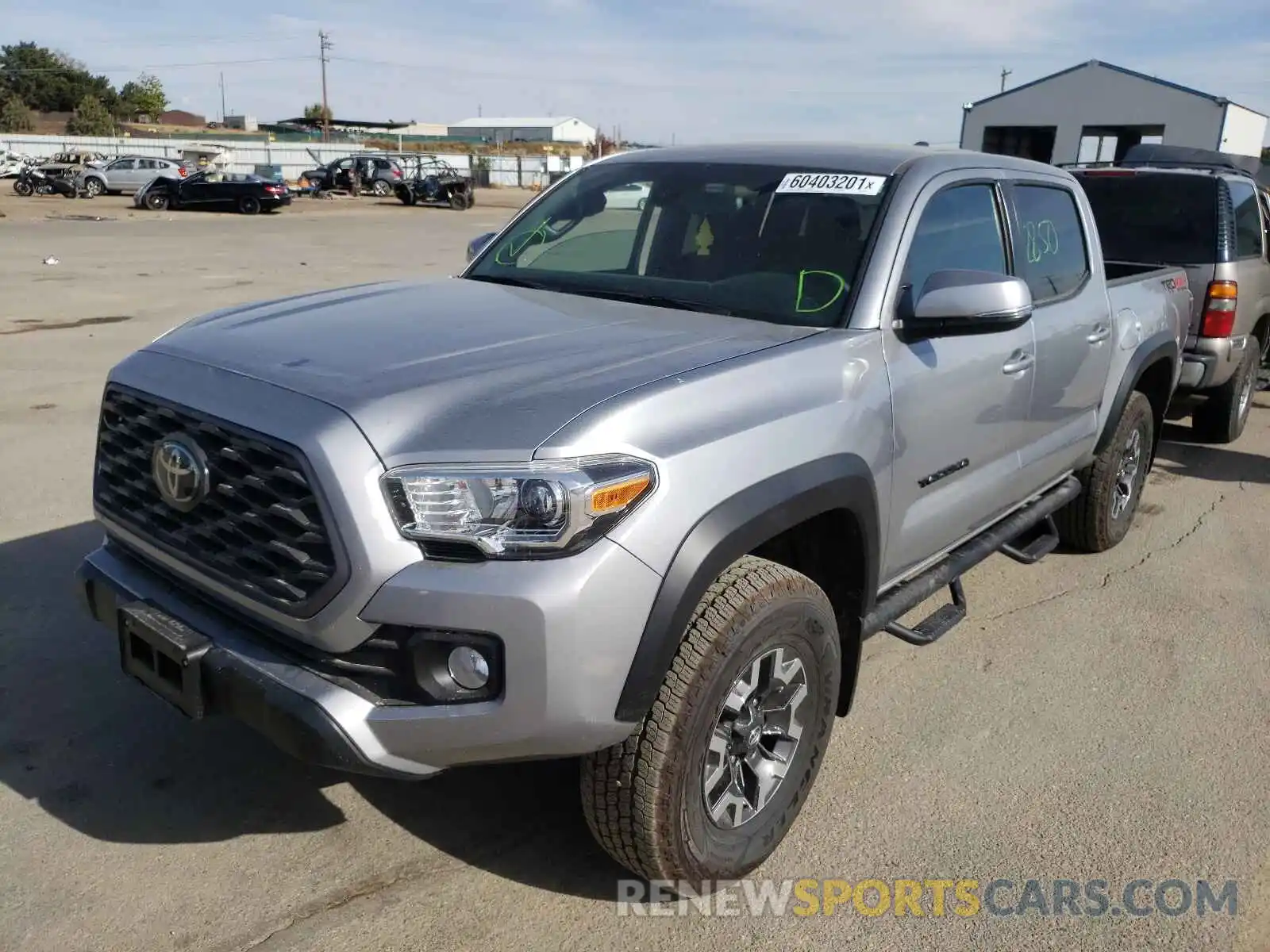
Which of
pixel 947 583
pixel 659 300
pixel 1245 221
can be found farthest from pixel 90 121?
pixel 947 583

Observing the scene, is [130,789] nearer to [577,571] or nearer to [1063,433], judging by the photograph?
[577,571]

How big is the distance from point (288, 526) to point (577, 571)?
0.67m

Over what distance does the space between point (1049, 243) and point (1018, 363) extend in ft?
2.78

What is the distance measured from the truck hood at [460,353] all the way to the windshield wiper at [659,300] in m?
0.05

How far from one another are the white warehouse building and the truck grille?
11484 cm

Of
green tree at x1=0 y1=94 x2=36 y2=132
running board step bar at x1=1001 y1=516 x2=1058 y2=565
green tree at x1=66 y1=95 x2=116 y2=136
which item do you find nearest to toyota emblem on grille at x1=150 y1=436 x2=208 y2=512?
running board step bar at x1=1001 y1=516 x2=1058 y2=565

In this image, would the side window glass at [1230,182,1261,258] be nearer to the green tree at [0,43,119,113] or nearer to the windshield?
the windshield

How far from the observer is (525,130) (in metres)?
116

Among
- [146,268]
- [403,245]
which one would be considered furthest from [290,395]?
[403,245]

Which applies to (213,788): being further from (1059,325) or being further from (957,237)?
(1059,325)

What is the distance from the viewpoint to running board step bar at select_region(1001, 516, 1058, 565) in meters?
4.50

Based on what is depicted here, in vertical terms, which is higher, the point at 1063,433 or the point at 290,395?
the point at 290,395

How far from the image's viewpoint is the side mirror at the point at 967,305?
121 inches

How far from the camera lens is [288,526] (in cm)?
238
